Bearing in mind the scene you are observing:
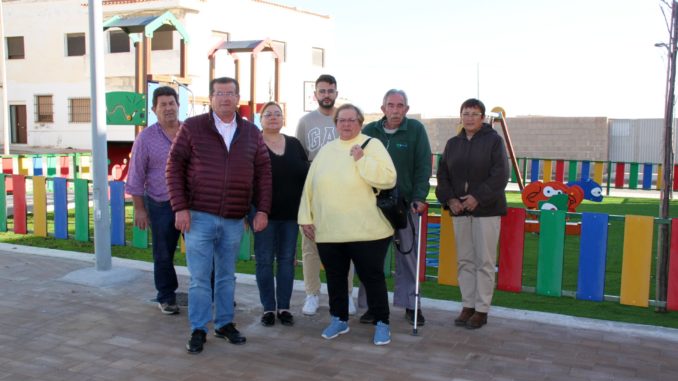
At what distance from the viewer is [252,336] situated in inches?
197

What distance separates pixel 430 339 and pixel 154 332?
214 centimetres

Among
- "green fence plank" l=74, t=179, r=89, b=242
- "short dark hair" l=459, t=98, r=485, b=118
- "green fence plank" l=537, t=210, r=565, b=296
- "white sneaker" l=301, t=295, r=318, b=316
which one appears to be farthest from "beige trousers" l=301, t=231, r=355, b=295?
"green fence plank" l=74, t=179, r=89, b=242

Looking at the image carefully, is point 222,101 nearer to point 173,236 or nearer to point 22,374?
point 173,236

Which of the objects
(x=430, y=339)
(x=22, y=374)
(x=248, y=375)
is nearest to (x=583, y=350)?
(x=430, y=339)

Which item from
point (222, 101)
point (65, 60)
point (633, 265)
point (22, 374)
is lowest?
point (22, 374)

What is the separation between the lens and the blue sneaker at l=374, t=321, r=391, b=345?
4.79 meters

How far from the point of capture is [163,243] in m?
5.55

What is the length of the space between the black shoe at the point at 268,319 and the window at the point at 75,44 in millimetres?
31389

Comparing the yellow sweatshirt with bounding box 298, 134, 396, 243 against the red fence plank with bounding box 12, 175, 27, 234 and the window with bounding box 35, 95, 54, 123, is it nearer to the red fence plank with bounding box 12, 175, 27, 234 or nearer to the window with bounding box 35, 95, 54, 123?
the red fence plank with bounding box 12, 175, 27, 234

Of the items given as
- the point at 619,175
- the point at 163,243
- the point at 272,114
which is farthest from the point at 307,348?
the point at 619,175

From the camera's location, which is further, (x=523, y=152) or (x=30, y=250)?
(x=523, y=152)

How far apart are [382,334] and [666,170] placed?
3275 millimetres

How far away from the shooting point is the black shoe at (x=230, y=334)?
4.82 meters

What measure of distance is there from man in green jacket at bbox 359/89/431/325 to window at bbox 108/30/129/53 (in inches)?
1165
